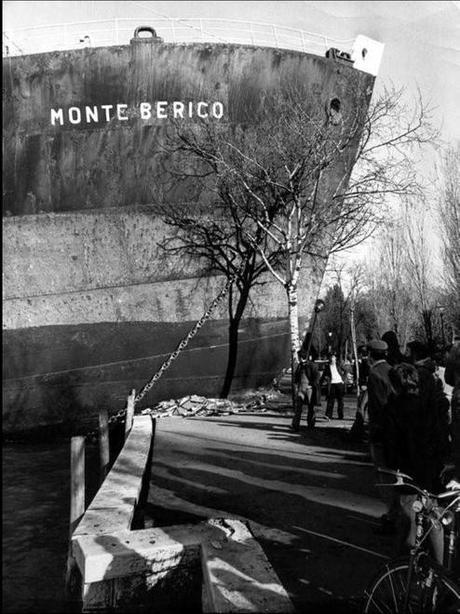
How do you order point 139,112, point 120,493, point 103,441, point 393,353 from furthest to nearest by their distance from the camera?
point 139,112 < point 103,441 < point 120,493 < point 393,353

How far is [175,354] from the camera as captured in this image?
12.2m

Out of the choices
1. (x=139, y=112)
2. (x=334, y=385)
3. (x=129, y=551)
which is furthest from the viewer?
(x=139, y=112)

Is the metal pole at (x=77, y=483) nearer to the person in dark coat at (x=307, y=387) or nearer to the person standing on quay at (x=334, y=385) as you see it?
the person in dark coat at (x=307, y=387)

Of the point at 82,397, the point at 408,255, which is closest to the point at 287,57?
the point at 82,397

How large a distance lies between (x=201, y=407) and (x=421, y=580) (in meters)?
9.49

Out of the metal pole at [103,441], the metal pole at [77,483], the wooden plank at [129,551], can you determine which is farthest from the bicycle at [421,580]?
the metal pole at [103,441]

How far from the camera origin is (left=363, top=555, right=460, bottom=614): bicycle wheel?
2502 millimetres

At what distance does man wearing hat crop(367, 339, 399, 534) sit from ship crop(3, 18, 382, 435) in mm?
7677

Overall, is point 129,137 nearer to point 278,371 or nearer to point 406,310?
point 278,371

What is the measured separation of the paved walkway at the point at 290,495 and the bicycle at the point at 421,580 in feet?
2.87

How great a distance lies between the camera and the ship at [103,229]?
453 inches

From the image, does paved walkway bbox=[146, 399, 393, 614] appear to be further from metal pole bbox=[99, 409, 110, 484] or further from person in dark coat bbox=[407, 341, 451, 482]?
person in dark coat bbox=[407, 341, 451, 482]

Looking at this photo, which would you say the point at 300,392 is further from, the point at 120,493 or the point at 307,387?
the point at 120,493

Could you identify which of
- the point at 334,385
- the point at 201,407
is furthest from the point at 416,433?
the point at 201,407
